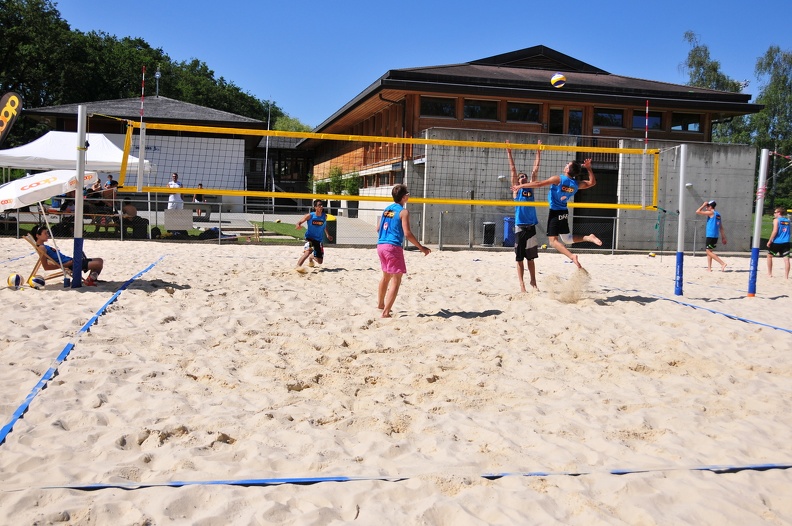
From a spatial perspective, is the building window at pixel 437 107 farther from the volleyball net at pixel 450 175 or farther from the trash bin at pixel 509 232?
the trash bin at pixel 509 232

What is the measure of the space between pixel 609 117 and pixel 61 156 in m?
17.9

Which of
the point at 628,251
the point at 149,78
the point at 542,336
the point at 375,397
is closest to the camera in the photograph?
the point at 375,397

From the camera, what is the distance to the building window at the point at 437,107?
21625 millimetres

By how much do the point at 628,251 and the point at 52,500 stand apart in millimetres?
18000

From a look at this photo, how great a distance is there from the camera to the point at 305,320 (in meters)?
5.83

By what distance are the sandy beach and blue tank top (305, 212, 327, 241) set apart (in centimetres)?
275

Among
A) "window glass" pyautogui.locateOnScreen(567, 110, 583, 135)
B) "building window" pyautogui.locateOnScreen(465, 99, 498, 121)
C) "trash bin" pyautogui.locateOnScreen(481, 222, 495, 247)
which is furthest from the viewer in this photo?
"window glass" pyautogui.locateOnScreen(567, 110, 583, 135)

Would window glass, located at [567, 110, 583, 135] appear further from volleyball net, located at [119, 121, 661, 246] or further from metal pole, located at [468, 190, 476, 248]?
metal pole, located at [468, 190, 476, 248]

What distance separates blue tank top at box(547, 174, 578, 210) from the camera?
7609 mm

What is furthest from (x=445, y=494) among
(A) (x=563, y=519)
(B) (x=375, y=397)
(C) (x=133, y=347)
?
(C) (x=133, y=347)

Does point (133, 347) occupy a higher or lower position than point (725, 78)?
lower

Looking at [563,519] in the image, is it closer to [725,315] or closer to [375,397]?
[375,397]

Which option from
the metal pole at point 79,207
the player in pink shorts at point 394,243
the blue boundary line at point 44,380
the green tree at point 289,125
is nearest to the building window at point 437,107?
the metal pole at point 79,207

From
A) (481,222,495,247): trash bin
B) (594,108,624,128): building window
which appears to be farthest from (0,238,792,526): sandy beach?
(594,108,624,128): building window
